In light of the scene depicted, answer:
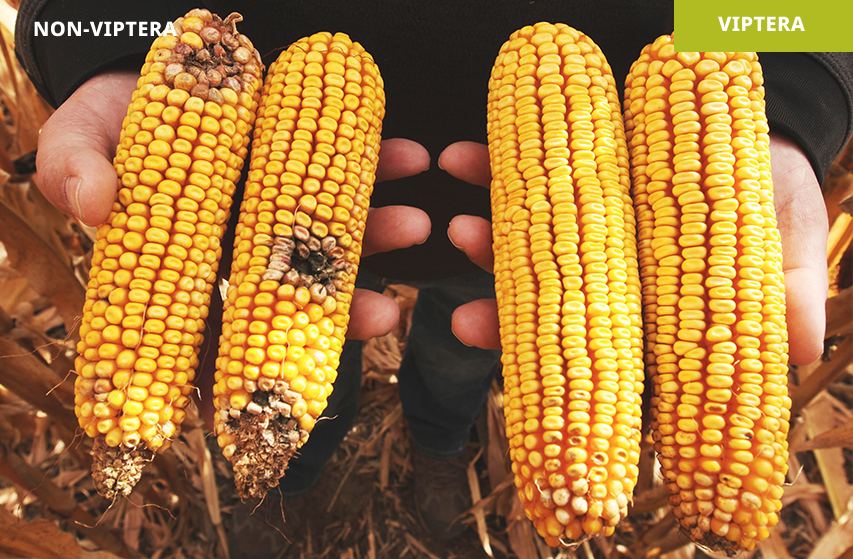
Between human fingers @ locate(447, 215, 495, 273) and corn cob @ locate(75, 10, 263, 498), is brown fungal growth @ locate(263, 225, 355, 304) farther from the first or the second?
human fingers @ locate(447, 215, 495, 273)

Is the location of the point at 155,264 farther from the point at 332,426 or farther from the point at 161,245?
the point at 332,426

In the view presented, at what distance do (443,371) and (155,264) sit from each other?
184 cm

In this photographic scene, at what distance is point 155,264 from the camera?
5.06ft

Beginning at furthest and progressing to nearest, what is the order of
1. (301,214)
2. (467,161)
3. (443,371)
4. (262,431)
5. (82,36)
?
(443,371) → (467,161) → (82,36) → (301,214) → (262,431)

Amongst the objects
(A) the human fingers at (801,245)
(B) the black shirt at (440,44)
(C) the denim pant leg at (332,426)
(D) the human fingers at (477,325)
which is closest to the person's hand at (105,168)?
(B) the black shirt at (440,44)

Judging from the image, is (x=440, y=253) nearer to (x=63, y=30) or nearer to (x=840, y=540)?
(x=63, y=30)

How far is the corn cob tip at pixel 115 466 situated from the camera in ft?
4.88

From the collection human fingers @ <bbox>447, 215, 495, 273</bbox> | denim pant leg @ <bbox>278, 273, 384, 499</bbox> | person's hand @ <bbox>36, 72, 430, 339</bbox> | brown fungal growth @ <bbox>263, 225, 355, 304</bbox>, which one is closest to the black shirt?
person's hand @ <bbox>36, 72, 430, 339</bbox>

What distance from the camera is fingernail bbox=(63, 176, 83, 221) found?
147 cm

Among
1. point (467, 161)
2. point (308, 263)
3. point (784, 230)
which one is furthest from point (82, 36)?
point (784, 230)

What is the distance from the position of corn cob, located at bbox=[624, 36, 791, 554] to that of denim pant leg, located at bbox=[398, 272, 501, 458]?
1131 millimetres

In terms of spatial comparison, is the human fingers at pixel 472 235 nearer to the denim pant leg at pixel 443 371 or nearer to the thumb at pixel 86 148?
the denim pant leg at pixel 443 371

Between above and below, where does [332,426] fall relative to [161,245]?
below

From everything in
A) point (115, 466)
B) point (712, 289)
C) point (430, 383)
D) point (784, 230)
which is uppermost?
point (784, 230)
